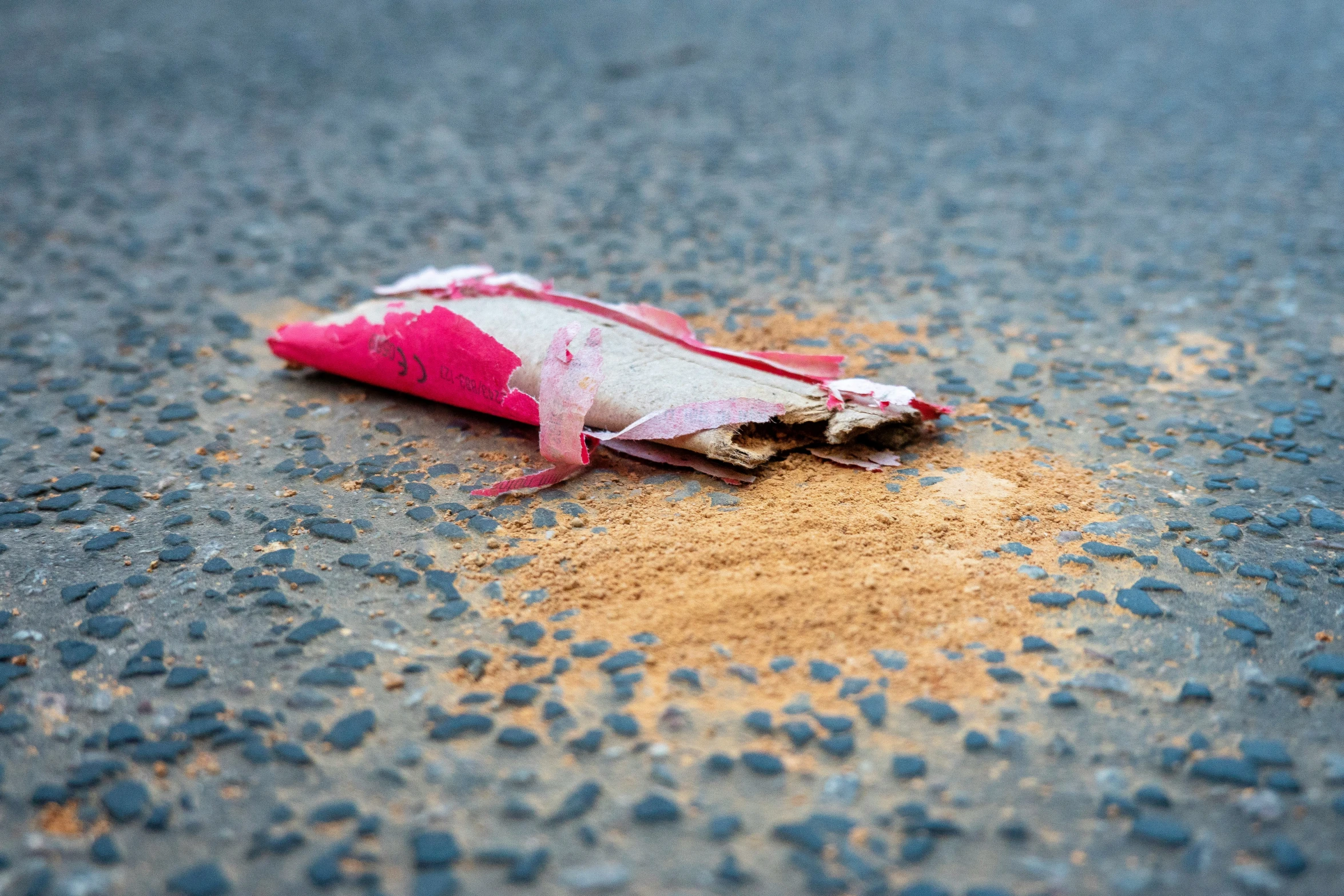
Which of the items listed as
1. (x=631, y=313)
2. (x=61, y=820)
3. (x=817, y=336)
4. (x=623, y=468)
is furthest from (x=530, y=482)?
(x=817, y=336)

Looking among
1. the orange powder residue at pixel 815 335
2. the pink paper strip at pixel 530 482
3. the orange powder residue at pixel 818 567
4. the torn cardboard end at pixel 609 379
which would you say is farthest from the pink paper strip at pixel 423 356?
the orange powder residue at pixel 815 335

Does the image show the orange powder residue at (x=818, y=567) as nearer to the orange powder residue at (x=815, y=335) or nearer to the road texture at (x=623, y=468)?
the road texture at (x=623, y=468)

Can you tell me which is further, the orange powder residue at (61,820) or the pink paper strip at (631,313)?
the pink paper strip at (631,313)

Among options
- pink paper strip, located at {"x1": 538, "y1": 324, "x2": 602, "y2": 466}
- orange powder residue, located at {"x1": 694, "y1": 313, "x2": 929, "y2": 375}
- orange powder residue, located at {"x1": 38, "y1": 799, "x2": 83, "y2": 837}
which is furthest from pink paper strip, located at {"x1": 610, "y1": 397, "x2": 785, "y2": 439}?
orange powder residue, located at {"x1": 38, "y1": 799, "x2": 83, "y2": 837}

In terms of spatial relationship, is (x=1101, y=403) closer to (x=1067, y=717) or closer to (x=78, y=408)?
(x=1067, y=717)

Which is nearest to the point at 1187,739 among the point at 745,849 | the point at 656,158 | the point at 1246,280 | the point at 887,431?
the point at 745,849

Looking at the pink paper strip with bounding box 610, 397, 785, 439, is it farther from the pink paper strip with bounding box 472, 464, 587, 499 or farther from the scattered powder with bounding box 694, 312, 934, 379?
the scattered powder with bounding box 694, 312, 934, 379
